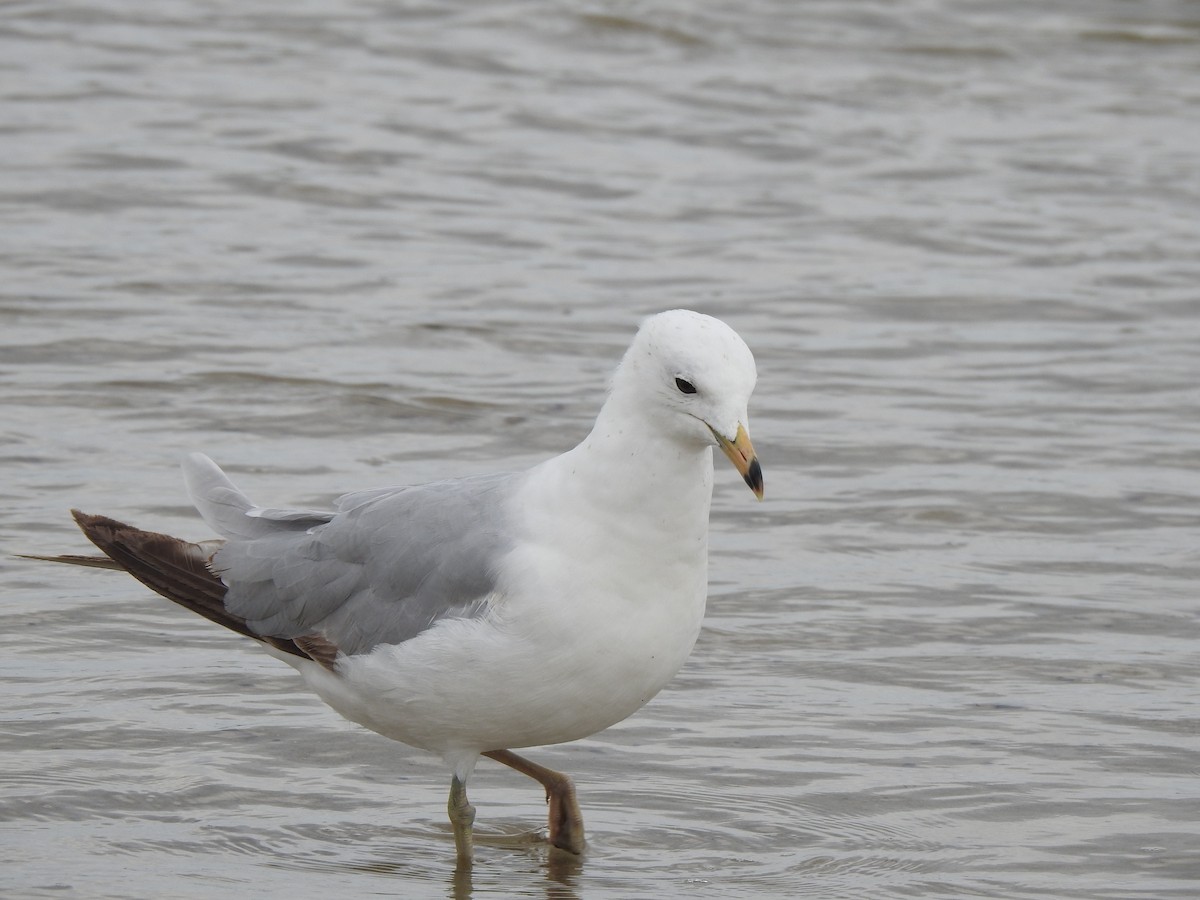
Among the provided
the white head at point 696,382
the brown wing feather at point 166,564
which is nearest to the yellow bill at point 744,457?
the white head at point 696,382

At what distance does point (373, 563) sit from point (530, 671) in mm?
671

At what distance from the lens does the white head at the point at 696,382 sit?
4.56 m

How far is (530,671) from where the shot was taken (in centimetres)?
473

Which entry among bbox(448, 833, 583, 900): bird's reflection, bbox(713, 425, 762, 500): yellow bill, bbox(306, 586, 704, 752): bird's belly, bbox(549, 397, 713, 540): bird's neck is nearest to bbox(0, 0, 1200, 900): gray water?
bbox(448, 833, 583, 900): bird's reflection

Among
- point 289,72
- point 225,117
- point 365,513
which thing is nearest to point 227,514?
point 365,513

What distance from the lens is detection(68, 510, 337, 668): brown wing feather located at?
17.8 feet

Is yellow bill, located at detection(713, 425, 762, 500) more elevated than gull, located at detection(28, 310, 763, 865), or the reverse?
yellow bill, located at detection(713, 425, 762, 500)

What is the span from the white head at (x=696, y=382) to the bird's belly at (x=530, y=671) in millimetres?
452

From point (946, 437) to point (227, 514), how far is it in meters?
3.88

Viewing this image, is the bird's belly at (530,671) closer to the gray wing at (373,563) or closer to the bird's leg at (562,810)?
the gray wing at (373,563)

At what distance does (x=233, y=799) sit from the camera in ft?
17.7

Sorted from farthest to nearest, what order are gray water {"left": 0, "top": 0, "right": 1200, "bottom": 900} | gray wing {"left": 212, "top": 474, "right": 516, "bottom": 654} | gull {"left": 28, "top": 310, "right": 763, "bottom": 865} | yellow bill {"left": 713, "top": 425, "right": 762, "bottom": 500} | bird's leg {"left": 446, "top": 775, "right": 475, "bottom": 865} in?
gray water {"left": 0, "top": 0, "right": 1200, "bottom": 900} < bird's leg {"left": 446, "top": 775, "right": 475, "bottom": 865} < gray wing {"left": 212, "top": 474, "right": 516, "bottom": 654} < gull {"left": 28, "top": 310, "right": 763, "bottom": 865} < yellow bill {"left": 713, "top": 425, "right": 762, "bottom": 500}

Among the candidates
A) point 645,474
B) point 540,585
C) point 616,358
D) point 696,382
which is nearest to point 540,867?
point 540,585

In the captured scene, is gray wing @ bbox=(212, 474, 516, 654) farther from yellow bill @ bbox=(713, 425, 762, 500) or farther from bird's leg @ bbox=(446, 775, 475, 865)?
yellow bill @ bbox=(713, 425, 762, 500)
